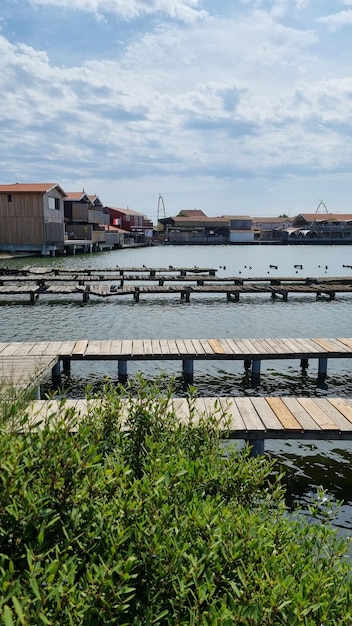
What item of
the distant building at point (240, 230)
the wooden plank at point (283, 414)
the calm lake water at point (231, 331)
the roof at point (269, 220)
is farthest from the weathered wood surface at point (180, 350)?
the roof at point (269, 220)

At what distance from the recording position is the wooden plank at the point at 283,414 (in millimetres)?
8000

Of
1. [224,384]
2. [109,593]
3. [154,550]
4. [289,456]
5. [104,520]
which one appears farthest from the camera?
[224,384]

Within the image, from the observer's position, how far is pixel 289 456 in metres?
9.27

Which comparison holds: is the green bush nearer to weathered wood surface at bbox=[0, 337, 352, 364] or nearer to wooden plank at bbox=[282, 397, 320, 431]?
wooden plank at bbox=[282, 397, 320, 431]

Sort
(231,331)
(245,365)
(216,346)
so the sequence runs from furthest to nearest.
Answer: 1. (231,331)
2. (245,365)
3. (216,346)

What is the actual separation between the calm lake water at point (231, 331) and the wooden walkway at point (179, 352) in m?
0.77

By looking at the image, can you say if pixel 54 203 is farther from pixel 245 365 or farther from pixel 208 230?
pixel 208 230

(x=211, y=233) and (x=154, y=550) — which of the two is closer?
(x=154, y=550)

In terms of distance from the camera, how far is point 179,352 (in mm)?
12953

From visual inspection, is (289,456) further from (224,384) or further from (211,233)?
(211,233)

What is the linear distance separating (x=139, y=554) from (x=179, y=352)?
980cm

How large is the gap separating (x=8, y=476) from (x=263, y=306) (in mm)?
25109

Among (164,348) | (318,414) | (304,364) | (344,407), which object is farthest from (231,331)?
(318,414)

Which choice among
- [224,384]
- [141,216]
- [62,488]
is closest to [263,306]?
[224,384]
